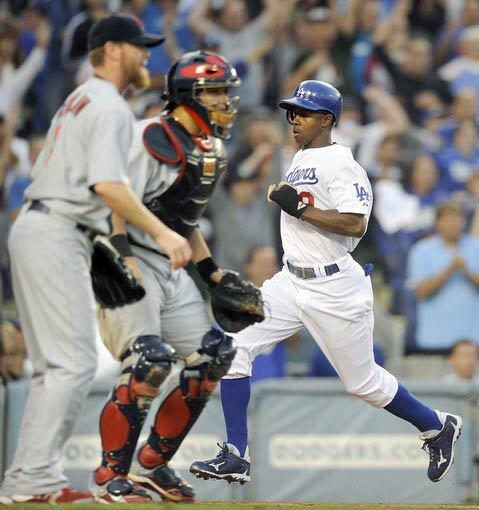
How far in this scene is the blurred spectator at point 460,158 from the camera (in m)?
11.0

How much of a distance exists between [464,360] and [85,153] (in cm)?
470

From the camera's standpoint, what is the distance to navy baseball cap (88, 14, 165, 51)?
5879 millimetres

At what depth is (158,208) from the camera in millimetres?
6102

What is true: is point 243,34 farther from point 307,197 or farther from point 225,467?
point 225,467

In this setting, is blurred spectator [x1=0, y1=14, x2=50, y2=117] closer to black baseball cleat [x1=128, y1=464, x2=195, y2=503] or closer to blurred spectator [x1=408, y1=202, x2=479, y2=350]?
blurred spectator [x1=408, y1=202, x2=479, y2=350]

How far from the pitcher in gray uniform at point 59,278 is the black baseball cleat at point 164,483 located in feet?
2.04

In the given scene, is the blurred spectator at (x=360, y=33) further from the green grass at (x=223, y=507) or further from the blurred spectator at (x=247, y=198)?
the green grass at (x=223, y=507)

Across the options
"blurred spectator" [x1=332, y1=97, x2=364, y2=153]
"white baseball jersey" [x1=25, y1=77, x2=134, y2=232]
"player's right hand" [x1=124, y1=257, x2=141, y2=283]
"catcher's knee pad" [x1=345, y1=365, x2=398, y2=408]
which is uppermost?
"white baseball jersey" [x1=25, y1=77, x2=134, y2=232]

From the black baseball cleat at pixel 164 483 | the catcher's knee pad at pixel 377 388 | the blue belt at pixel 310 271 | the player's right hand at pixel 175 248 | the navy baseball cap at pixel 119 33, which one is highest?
the navy baseball cap at pixel 119 33

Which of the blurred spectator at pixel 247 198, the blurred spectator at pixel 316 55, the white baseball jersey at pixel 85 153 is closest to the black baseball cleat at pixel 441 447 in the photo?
the white baseball jersey at pixel 85 153

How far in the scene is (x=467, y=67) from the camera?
1173cm

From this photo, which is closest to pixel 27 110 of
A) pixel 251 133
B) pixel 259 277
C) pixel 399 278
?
pixel 251 133

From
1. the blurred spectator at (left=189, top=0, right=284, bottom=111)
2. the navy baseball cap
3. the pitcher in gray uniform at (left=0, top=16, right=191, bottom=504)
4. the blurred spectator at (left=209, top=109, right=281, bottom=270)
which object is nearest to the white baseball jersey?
the pitcher in gray uniform at (left=0, top=16, right=191, bottom=504)

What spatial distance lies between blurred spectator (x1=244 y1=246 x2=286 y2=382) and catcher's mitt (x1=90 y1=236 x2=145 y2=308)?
3.38 m
